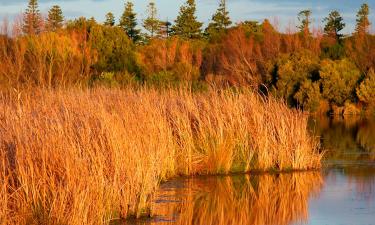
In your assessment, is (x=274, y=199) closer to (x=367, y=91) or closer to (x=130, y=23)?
(x=367, y=91)

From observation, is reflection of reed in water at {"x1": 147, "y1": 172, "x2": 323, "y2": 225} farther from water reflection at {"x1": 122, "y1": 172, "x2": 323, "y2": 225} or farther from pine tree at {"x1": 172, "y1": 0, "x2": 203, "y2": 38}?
pine tree at {"x1": 172, "y1": 0, "x2": 203, "y2": 38}

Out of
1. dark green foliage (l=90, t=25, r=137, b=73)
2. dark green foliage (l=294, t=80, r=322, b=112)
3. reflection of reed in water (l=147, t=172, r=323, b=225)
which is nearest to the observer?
reflection of reed in water (l=147, t=172, r=323, b=225)

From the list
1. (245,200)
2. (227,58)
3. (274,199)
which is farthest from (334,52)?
(245,200)

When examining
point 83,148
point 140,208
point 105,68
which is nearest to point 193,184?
point 140,208

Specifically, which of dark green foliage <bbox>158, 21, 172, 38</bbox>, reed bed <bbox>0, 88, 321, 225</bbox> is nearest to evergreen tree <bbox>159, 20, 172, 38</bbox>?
dark green foliage <bbox>158, 21, 172, 38</bbox>

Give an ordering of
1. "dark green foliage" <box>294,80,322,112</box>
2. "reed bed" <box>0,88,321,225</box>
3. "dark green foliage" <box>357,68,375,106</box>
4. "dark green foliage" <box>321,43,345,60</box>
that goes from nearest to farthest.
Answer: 1. "reed bed" <box>0,88,321,225</box>
2. "dark green foliage" <box>294,80,322,112</box>
3. "dark green foliage" <box>357,68,375,106</box>
4. "dark green foliage" <box>321,43,345,60</box>

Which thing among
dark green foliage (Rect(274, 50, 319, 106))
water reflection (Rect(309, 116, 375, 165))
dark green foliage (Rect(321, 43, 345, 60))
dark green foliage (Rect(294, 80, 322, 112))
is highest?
dark green foliage (Rect(321, 43, 345, 60))

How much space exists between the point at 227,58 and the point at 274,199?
1465 inches

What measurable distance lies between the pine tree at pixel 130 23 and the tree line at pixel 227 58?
86 millimetres

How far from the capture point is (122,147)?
1001 cm

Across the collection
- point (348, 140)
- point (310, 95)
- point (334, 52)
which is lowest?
point (348, 140)

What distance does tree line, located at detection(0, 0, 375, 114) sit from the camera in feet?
97.2

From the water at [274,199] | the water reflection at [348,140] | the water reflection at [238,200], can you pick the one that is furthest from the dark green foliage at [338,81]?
the water reflection at [238,200]

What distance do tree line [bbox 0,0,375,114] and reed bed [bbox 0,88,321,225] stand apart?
36.9 ft
